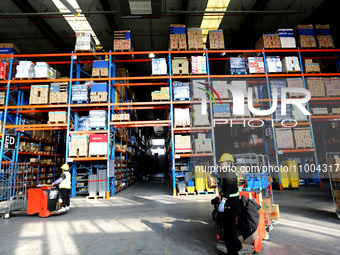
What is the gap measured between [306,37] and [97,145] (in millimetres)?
12962

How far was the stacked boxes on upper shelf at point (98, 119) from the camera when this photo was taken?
1069cm

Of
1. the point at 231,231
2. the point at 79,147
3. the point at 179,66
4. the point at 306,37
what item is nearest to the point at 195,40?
Answer: the point at 179,66

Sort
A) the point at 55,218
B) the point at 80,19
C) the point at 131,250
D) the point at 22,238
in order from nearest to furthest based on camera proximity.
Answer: the point at 131,250
the point at 22,238
the point at 55,218
the point at 80,19

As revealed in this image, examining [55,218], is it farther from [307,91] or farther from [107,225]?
[307,91]

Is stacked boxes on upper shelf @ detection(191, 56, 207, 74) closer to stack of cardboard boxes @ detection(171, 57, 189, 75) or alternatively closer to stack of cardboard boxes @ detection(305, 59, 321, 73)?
stack of cardboard boxes @ detection(171, 57, 189, 75)

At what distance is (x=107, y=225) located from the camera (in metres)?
5.40

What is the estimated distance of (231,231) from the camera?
130 inches

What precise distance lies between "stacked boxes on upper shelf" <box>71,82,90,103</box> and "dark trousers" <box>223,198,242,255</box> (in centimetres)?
958

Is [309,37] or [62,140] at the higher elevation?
[309,37]

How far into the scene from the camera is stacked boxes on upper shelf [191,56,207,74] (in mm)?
11469

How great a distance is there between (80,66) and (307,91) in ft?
42.8

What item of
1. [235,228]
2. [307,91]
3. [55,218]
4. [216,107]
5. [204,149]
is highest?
[307,91]

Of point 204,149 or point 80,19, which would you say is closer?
point 204,149

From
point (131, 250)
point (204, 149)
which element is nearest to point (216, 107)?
point (204, 149)
